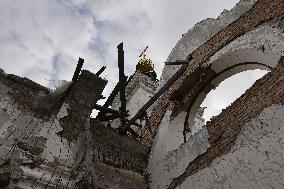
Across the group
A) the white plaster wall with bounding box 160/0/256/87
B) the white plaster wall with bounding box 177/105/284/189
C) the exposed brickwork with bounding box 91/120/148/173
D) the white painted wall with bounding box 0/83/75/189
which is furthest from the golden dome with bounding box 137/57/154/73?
the white plaster wall with bounding box 177/105/284/189

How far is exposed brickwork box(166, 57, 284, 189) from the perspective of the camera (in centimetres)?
410

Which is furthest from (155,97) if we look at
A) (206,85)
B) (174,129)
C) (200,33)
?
(200,33)

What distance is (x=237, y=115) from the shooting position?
4.55 m

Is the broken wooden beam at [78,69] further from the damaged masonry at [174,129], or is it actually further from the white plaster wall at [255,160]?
the white plaster wall at [255,160]

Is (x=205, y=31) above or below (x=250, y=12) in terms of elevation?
above

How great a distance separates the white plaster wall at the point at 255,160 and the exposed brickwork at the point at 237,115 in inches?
5.3

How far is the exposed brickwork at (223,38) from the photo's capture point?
5312 mm

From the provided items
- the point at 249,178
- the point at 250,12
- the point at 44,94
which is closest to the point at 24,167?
the point at 44,94

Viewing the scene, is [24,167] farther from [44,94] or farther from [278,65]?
[278,65]

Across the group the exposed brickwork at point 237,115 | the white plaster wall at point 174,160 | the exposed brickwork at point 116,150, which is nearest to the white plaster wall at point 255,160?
the exposed brickwork at point 237,115

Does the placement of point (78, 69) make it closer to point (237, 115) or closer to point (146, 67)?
point (237, 115)

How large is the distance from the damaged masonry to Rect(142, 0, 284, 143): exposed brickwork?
0.02 metres

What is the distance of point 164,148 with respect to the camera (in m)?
5.83

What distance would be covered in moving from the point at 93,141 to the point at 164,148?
1.28m
